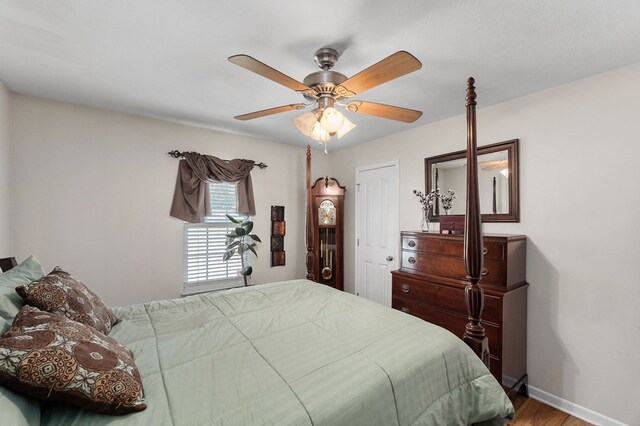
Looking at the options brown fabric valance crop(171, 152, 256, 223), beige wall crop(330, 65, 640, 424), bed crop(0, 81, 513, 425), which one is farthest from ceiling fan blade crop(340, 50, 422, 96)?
brown fabric valance crop(171, 152, 256, 223)

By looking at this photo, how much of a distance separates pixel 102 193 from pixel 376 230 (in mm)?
3126

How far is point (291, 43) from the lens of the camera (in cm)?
167

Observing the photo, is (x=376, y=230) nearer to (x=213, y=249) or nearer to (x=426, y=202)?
(x=426, y=202)

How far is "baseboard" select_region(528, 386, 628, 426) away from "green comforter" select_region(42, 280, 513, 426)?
1349mm

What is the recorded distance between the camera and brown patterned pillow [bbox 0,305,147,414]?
75cm

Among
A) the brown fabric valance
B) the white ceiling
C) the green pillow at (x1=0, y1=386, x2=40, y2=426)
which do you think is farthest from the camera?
the brown fabric valance

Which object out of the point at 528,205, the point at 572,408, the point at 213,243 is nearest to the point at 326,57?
the point at 528,205

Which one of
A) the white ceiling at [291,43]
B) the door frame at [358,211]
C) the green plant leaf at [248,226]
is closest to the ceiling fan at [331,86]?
the white ceiling at [291,43]

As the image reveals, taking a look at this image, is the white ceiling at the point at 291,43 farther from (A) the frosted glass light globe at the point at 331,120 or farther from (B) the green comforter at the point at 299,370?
(B) the green comforter at the point at 299,370

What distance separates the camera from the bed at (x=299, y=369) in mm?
880

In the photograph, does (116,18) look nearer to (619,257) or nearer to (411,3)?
(411,3)

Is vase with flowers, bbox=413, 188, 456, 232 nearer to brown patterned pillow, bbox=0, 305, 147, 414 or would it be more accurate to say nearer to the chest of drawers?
the chest of drawers

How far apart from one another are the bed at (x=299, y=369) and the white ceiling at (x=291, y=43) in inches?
25.0

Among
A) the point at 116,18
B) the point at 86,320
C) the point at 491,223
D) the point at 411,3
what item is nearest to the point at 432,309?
the point at 491,223
